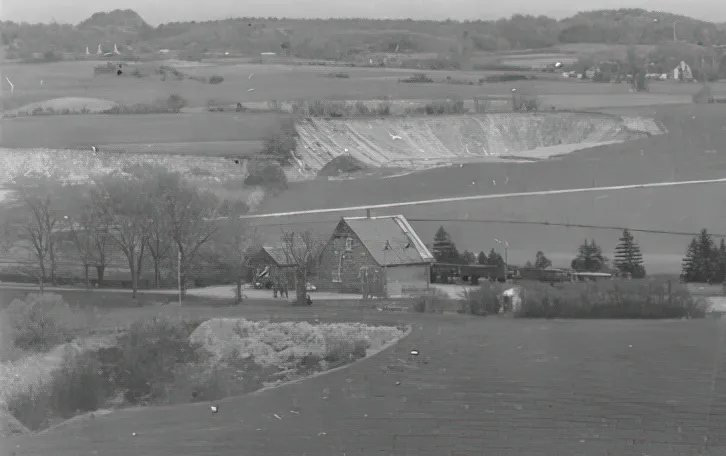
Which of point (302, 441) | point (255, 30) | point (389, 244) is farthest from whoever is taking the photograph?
point (255, 30)

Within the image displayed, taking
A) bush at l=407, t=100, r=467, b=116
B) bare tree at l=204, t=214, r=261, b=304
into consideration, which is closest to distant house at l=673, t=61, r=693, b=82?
bush at l=407, t=100, r=467, b=116

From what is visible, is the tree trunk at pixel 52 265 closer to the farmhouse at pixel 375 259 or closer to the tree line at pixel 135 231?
the tree line at pixel 135 231

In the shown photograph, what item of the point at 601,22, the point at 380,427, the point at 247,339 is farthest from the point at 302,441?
the point at 601,22

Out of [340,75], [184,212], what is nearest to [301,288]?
[184,212]

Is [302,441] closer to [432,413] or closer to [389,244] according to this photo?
[432,413]

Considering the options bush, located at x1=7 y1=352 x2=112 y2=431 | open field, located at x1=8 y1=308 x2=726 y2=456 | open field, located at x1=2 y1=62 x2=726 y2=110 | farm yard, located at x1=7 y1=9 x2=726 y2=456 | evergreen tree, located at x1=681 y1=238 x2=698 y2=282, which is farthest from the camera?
open field, located at x1=2 y1=62 x2=726 y2=110

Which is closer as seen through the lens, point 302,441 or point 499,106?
point 302,441

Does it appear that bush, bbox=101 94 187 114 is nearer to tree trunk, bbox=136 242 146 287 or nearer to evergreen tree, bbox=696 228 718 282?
tree trunk, bbox=136 242 146 287
